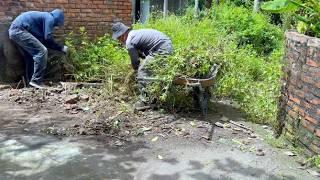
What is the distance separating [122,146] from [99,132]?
1.85 feet

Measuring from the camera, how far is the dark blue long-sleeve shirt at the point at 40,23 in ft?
26.3

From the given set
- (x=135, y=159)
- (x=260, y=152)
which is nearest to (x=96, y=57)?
(x=135, y=159)

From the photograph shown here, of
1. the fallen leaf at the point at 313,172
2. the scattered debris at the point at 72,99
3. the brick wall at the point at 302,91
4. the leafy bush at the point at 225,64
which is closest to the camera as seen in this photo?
the fallen leaf at the point at 313,172

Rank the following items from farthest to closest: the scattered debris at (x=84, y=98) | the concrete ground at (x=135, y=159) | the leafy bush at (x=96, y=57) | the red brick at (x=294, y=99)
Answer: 1. the leafy bush at (x=96, y=57)
2. the scattered debris at (x=84, y=98)
3. the red brick at (x=294, y=99)
4. the concrete ground at (x=135, y=159)

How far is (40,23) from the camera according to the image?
26.9 ft

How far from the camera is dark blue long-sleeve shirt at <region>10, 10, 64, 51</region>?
8.02 m

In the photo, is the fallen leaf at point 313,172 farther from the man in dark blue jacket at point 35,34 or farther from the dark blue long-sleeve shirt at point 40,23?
the dark blue long-sleeve shirt at point 40,23

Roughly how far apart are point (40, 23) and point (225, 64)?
3.63 m

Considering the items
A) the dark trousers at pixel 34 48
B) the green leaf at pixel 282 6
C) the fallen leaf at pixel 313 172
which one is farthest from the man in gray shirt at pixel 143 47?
the fallen leaf at pixel 313 172

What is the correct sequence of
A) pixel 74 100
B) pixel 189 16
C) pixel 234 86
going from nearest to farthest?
pixel 74 100
pixel 234 86
pixel 189 16

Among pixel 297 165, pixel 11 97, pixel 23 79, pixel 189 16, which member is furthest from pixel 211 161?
pixel 189 16

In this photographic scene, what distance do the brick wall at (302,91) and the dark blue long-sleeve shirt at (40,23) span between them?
4402mm

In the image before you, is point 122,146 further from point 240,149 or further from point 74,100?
point 74,100

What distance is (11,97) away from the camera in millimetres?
7508
